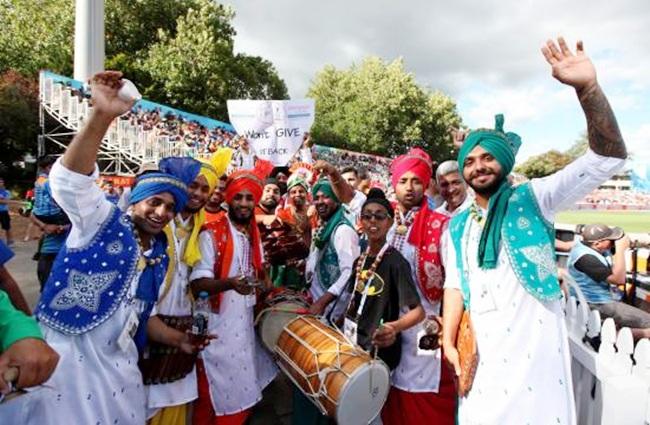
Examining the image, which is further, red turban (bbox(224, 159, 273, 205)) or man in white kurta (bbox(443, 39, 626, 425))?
red turban (bbox(224, 159, 273, 205))

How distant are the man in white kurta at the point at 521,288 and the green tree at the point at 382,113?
31740 mm

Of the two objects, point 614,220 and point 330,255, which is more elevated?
point 330,255

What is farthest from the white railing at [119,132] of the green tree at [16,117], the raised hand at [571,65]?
the raised hand at [571,65]

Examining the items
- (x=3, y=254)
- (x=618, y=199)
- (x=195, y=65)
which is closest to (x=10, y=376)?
(x=3, y=254)

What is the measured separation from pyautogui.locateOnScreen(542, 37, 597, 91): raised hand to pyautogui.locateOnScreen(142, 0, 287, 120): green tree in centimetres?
2210

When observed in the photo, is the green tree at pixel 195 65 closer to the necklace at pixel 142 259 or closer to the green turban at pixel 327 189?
the green turban at pixel 327 189

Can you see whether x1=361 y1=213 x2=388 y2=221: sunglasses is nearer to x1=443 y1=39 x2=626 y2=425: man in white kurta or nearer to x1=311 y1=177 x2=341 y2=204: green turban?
x1=443 y1=39 x2=626 y2=425: man in white kurta

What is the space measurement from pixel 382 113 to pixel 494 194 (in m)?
32.7

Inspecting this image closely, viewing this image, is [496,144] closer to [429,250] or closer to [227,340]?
[429,250]

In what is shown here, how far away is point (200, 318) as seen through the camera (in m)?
2.89

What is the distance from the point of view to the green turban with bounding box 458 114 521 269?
84.4 inches

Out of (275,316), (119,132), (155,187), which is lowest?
(275,316)

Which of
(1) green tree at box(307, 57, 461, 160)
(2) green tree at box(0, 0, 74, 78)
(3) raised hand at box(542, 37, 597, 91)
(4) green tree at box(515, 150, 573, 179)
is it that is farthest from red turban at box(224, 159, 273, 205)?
(4) green tree at box(515, 150, 573, 179)

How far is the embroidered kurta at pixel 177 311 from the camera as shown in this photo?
106 inches
